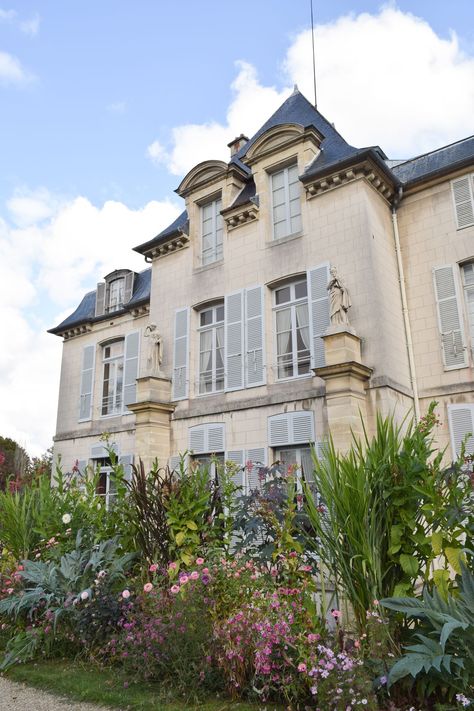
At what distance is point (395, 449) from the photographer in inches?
142

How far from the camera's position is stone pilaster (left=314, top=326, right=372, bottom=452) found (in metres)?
8.23

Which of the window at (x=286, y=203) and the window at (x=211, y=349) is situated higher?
the window at (x=286, y=203)

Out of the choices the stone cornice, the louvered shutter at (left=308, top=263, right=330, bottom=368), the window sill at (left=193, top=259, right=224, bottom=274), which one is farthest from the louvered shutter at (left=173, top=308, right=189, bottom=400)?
the stone cornice

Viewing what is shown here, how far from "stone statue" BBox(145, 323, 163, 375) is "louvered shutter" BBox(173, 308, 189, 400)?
387 mm

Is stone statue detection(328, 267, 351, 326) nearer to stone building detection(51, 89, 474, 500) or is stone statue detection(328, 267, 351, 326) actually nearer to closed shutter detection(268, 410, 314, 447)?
stone building detection(51, 89, 474, 500)

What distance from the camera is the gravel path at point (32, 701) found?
349 centimetres

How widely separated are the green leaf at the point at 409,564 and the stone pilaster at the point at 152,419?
7795mm

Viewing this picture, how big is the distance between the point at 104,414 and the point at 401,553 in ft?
37.8

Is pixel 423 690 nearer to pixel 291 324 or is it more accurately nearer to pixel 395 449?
pixel 395 449

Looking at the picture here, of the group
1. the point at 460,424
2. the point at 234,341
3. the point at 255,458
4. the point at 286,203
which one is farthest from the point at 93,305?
the point at 460,424

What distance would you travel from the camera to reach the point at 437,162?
10.2 m

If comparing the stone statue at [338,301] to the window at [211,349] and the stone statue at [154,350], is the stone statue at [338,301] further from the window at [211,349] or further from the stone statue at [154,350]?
the stone statue at [154,350]

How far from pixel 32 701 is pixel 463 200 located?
9.48 m

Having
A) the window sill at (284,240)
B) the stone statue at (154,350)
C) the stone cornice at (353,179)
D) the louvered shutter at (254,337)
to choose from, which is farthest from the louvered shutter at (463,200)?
the stone statue at (154,350)
